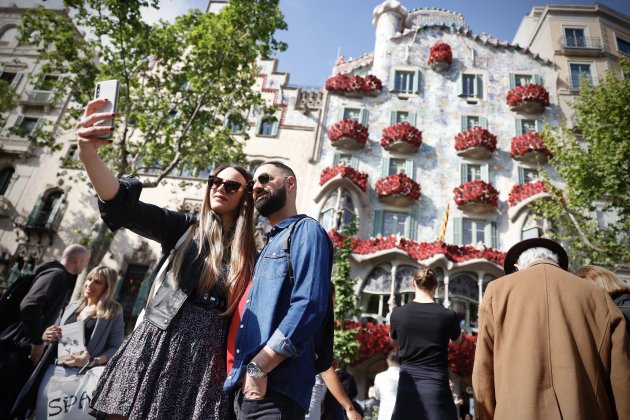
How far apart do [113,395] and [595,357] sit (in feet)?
9.67

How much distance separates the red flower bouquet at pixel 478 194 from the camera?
769 inches

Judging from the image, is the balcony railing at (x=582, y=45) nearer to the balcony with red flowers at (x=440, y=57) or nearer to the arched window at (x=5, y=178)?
the balcony with red flowers at (x=440, y=57)

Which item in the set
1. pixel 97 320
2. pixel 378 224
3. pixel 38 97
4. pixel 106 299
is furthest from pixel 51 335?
pixel 38 97

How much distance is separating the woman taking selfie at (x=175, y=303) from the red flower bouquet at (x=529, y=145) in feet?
71.3

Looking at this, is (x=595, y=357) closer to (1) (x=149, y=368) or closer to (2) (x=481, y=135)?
(1) (x=149, y=368)

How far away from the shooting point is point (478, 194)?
64.0ft

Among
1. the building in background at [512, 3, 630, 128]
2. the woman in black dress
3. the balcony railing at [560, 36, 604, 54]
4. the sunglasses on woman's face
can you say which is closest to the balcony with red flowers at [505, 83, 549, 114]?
the building in background at [512, 3, 630, 128]

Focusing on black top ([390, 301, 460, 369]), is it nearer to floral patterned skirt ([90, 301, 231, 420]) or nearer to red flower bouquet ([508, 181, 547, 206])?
floral patterned skirt ([90, 301, 231, 420])

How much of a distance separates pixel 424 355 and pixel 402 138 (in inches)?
728

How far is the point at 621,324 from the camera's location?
246 centimetres

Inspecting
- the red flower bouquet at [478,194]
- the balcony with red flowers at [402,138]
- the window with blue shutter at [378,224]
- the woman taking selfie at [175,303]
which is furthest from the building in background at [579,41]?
the woman taking selfie at [175,303]

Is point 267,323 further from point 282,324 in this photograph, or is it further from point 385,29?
point 385,29

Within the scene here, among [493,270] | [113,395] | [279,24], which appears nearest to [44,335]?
[113,395]

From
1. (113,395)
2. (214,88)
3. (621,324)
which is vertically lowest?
(113,395)
